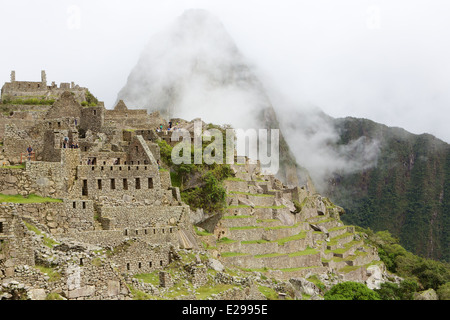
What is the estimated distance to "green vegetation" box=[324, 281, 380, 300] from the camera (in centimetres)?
3741

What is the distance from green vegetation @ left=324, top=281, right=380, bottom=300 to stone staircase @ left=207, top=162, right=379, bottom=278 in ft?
12.8

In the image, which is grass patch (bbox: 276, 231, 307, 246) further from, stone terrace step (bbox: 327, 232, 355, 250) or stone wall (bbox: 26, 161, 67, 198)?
stone wall (bbox: 26, 161, 67, 198)

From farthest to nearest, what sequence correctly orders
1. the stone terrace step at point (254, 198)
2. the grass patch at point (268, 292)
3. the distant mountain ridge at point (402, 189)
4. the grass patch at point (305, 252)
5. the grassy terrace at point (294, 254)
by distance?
the distant mountain ridge at point (402, 189) < the grass patch at point (305, 252) < the stone terrace step at point (254, 198) < the grassy terrace at point (294, 254) < the grass patch at point (268, 292)

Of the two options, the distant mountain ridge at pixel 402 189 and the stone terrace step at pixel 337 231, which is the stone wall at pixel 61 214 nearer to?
the stone terrace step at pixel 337 231

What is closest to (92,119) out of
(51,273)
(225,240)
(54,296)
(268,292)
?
(225,240)

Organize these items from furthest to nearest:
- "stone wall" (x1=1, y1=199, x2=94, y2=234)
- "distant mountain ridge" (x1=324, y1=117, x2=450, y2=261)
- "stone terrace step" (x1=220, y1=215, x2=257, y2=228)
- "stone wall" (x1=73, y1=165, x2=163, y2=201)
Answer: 1. "distant mountain ridge" (x1=324, y1=117, x2=450, y2=261)
2. "stone terrace step" (x1=220, y1=215, x2=257, y2=228)
3. "stone wall" (x1=73, y1=165, x2=163, y2=201)
4. "stone wall" (x1=1, y1=199, x2=94, y2=234)

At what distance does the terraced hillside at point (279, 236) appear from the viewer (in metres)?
39.3

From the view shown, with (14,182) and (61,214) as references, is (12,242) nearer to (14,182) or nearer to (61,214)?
(61,214)

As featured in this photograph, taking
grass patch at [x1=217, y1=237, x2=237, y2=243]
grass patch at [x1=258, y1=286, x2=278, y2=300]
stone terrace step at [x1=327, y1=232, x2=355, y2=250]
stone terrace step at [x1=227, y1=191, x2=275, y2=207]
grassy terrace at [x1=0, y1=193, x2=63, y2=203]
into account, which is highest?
grassy terrace at [x1=0, y1=193, x2=63, y2=203]

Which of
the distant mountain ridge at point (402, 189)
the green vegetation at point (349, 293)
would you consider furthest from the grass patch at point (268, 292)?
the distant mountain ridge at point (402, 189)

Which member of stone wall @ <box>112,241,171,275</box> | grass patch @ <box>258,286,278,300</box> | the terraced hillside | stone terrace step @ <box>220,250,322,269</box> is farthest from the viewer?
the terraced hillside

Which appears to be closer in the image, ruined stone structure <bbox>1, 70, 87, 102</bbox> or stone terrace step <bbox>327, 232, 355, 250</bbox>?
ruined stone structure <bbox>1, 70, 87, 102</bbox>

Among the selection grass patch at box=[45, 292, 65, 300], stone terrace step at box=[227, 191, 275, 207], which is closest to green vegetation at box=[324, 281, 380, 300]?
stone terrace step at box=[227, 191, 275, 207]
